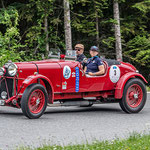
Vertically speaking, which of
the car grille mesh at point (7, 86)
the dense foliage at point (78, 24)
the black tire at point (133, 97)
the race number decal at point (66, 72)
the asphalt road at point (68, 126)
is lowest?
the asphalt road at point (68, 126)

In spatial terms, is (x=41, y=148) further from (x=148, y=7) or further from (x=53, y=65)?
(x=148, y=7)

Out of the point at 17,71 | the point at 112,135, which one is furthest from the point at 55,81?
the point at 112,135

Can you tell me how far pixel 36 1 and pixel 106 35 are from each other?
5.07m

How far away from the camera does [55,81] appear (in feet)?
28.9

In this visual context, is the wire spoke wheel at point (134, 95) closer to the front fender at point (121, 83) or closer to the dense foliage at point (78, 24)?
the front fender at point (121, 83)

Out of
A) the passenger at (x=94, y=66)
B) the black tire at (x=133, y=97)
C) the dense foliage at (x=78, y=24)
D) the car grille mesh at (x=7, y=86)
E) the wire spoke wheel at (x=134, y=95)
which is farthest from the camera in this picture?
the dense foliage at (x=78, y=24)

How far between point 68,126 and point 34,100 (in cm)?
106

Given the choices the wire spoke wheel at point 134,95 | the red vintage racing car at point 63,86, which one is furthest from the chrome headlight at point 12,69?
the wire spoke wheel at point 134,95

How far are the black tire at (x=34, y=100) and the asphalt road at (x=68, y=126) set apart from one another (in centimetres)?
16

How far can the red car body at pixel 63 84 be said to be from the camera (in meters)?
8.32

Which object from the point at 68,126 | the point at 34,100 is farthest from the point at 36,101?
the point at 68,126

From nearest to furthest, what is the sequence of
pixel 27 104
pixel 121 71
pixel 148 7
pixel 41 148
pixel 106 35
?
pixel 41 148 → pixel 27 104 → pixel 121 71 → pixel 148 7 → pixel 106 35

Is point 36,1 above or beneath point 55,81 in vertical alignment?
above

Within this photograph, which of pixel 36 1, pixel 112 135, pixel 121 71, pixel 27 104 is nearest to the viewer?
pixel 112 135
